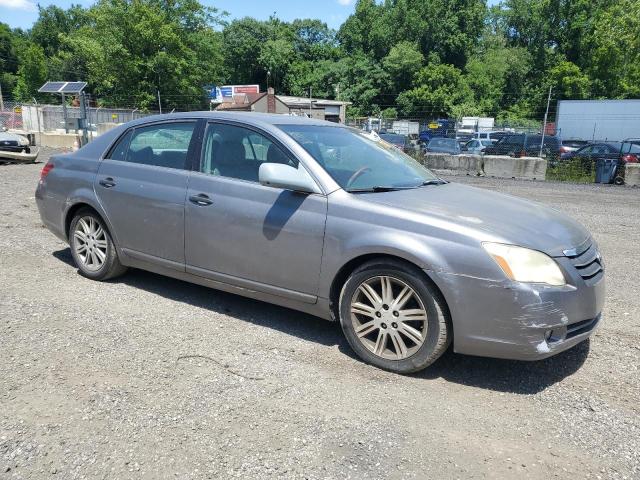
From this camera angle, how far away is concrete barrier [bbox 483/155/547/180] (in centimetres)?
1620

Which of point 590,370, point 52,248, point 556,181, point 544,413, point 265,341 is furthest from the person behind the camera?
point 556,181

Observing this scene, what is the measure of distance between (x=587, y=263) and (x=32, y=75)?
97.8 m

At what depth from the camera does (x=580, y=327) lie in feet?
11.3

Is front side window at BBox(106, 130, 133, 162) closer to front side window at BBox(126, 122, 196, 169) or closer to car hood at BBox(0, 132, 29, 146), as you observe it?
front side window at BBox(126, 122, 196, 169)

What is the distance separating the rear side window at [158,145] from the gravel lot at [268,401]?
1231 millimetres

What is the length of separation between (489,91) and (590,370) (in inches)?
2863

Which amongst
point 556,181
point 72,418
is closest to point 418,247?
point 72,418

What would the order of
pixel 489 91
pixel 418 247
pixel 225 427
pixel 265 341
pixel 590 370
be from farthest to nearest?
pixel 489 91
pixel 265 341
pixel 590 370
pixel 418 247
pixel 225 427

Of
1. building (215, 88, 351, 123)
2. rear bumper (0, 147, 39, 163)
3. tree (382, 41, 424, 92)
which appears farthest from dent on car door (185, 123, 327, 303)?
tree (382, 41, 424, 92)

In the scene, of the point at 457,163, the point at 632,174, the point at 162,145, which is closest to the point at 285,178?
the point at 162,145

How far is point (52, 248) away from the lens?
6.54m

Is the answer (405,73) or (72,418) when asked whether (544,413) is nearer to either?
(72,418)

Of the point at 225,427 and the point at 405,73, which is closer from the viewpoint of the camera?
the point at 225,427

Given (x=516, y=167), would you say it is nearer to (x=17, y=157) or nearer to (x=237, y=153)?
(x=237, y=153)
